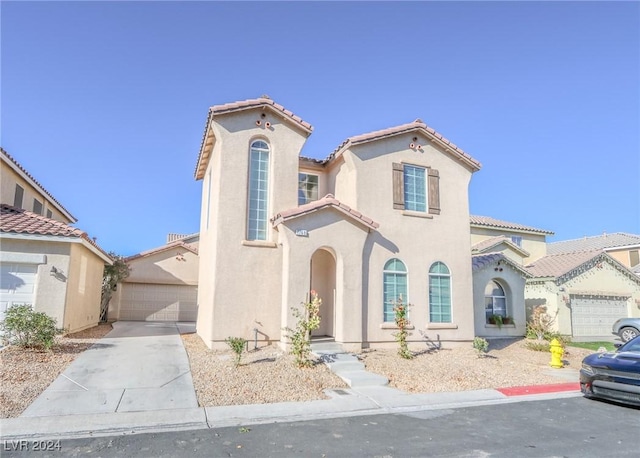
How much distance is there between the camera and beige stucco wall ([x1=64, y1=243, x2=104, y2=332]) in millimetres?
14055

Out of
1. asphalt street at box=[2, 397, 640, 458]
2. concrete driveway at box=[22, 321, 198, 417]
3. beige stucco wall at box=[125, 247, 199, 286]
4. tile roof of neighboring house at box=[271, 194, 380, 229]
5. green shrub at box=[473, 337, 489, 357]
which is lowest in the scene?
asphalt street at box=[2, 397, 640, 458]

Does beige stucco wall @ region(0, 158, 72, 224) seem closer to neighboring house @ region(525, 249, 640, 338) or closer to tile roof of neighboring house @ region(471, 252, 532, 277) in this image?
tile roof of neighboring house @ region(471, 252, 532, 277)

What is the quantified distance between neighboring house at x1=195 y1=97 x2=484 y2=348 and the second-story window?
0.14 feet

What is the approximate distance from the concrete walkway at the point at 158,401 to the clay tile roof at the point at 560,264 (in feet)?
33.9

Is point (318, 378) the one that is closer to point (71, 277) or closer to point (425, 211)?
point (425, 211)

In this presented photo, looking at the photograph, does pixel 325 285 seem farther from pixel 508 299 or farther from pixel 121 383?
pixel 508 299

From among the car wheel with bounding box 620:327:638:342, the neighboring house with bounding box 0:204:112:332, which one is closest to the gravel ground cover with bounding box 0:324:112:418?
the neighboring house with bounding box 0:204:112:332

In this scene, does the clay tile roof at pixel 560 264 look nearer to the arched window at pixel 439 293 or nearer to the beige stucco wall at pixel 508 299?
the beige stucco wall at pixel 508 299

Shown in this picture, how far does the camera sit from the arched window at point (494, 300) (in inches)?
768

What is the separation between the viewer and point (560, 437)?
7.09 meters

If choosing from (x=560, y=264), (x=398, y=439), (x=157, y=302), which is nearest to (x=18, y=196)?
(x=157, y=302)

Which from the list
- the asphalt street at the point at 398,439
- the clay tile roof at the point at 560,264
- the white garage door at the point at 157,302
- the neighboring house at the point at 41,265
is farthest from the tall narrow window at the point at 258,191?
the clay tile roof at the point at 560,264

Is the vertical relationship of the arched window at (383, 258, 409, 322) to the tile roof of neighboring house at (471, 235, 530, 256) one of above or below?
below

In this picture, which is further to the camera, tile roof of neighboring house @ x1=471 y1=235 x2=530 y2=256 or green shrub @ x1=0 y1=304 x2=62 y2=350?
tile roof of neighboring house @ x1=471 y1=235 x2=530 y2=256
